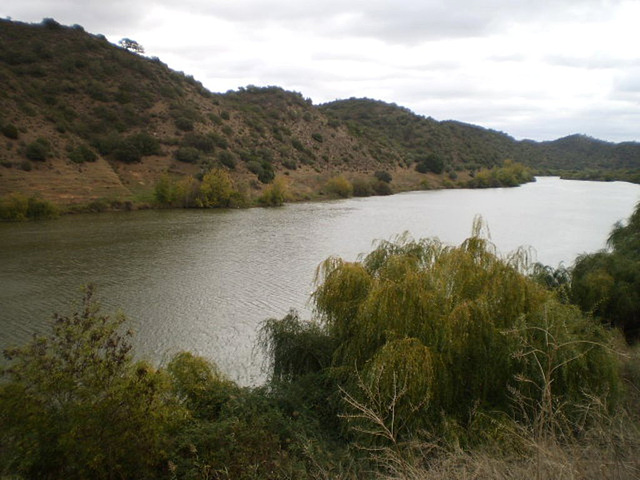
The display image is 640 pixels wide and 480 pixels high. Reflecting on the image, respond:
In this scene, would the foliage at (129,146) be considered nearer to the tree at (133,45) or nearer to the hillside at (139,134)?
the hillside at (139,134)

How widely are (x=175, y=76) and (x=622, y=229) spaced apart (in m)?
75.7

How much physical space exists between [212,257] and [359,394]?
849 inches

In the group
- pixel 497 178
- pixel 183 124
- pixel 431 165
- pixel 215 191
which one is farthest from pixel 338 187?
pixel 497 178

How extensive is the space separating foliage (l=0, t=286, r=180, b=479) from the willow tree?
12.1 feet

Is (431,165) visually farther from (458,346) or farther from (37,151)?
(458,346)

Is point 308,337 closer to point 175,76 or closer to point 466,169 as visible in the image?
point 175,76

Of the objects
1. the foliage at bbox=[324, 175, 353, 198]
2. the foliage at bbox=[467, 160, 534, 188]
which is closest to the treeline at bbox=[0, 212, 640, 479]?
the foliage at bbox=[324, 175, 353, 198]

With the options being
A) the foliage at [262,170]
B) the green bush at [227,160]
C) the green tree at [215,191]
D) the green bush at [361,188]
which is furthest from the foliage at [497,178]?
the green tree at [215,191]

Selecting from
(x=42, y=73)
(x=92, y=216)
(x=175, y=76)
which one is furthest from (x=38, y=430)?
(x=175, y=76)

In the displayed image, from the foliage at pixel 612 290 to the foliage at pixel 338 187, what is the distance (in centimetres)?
5394

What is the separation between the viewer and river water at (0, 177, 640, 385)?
1667 cm

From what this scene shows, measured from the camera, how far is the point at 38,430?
7.76 m

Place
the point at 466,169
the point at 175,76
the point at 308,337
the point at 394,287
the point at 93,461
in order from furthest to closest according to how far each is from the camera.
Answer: the point at 466,169 < the point at 175,76 < the point at 308,337 < the point at 394,287 < the point at 93,461

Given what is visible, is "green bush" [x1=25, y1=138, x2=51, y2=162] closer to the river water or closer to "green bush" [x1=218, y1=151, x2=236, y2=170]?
the river water
